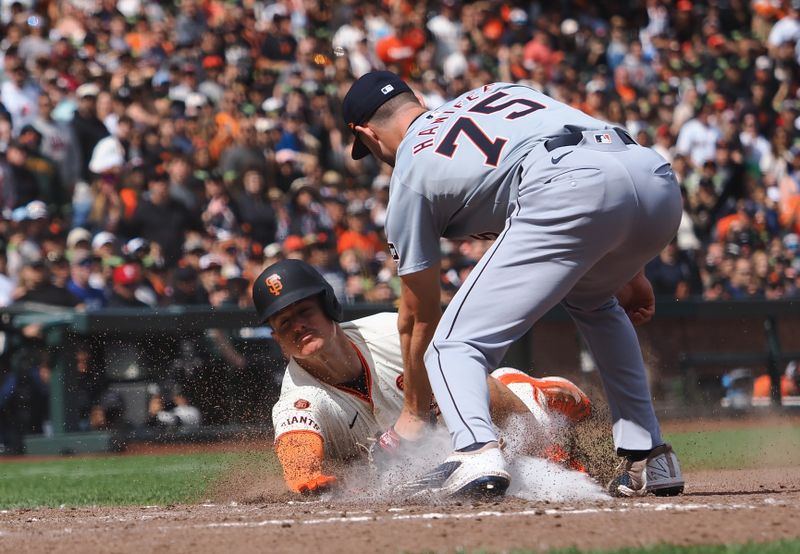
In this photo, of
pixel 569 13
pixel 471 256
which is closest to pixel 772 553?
pixel 471 256

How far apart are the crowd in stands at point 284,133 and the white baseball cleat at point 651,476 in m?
5.88

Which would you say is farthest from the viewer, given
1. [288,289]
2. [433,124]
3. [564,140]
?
[288,289]

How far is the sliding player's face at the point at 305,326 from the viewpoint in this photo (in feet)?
18.4

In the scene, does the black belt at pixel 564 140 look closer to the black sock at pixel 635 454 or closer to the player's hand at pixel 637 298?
the player's hand at pixel 637 298

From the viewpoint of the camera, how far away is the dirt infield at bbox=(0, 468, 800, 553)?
3557mm

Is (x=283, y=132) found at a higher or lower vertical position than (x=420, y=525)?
higher

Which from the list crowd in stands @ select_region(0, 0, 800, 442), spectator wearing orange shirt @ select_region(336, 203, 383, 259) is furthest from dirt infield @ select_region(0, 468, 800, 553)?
spectator wearing orange shirt @ select_region(336, 203, 383, 259)

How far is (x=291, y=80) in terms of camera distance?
1421cm

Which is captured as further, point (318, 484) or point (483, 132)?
Answer: point (318, 484)

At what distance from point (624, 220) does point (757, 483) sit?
2308mm

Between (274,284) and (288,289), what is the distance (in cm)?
8

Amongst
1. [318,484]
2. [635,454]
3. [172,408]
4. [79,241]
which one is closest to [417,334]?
[318,484]

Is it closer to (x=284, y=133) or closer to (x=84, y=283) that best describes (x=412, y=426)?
(x=84, y=283)

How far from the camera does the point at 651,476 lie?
5129mm
